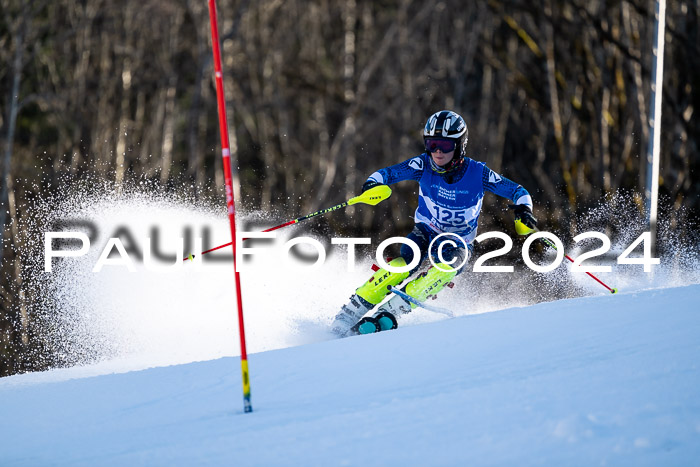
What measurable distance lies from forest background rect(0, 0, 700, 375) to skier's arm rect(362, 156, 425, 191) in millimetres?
7215

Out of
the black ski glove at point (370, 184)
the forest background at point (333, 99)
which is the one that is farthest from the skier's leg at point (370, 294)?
the forest background at point (333, 99)

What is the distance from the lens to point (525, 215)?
6262mm

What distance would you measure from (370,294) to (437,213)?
0.84 m

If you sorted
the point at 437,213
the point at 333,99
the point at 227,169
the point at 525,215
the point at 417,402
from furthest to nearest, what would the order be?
the point at 333,99, the point at 437,213, the point at 525,215, the point at 227,169, the point at 417,402

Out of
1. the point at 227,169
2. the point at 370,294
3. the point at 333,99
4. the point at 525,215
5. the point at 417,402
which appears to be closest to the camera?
the point at 417,402

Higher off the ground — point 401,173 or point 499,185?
point 401,173

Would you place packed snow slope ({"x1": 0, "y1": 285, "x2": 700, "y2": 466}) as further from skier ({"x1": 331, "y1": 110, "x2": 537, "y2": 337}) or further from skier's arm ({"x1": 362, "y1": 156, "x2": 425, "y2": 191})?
skier's arm ({"x1": 362, "y1": 156, "x2": 425, "y2": 191})

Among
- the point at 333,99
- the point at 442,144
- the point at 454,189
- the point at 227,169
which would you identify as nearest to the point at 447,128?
the point at 442,144

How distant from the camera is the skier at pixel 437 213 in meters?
6.40

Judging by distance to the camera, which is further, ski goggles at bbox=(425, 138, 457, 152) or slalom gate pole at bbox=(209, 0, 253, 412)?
ski goggles at bbox=(425, 138, 457, 152)

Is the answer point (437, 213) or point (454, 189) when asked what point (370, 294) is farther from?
point (454, 189)

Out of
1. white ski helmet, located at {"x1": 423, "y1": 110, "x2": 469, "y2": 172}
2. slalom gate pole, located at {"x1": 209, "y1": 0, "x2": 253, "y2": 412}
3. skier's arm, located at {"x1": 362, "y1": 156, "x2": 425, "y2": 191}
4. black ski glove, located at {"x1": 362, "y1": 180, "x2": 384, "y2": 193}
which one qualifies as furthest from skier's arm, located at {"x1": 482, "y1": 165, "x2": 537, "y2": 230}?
slalom gate pole, located at {"x1": 209, "y1": 0, "x2": 253, "y2": 412}

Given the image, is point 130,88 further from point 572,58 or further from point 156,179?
point 572,58

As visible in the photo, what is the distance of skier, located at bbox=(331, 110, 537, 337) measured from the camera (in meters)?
6.40
